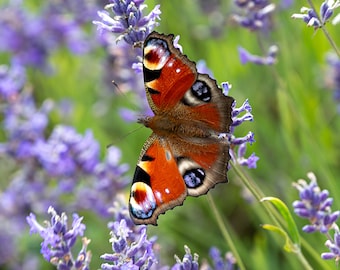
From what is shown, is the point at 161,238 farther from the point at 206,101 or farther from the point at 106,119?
the point at 206,101

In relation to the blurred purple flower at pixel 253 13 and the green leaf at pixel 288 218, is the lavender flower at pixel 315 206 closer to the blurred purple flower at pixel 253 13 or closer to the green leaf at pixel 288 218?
the green leaf at pixel 288 218

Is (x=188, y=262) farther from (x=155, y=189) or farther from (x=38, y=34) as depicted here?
(x=38, y=34)

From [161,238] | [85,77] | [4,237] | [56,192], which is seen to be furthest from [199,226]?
[85,77]

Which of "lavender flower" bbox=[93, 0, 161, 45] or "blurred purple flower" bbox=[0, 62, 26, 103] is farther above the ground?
"blurred purple flower" bbox=[0, 62, 26, 103]

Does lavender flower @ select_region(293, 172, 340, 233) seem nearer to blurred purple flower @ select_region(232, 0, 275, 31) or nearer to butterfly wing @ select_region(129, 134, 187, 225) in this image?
butterfly wing @ select_region(129, 134, 187, 225)

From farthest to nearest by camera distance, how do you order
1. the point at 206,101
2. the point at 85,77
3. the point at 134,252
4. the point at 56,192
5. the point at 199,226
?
the point at 85,77 < the point at 199,226 < the point at 56,192 < the point at 206,101 < the point at 134,252

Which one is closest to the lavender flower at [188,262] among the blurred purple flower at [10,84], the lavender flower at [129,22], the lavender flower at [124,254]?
the lavender flower at [124,254]

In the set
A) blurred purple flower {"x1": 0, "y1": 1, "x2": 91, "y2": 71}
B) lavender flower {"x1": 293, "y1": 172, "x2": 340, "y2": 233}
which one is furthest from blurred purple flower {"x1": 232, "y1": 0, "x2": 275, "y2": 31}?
blurred purple flower {"x1": 0, "y1": 1, "x2": 91, "y2": 71}
